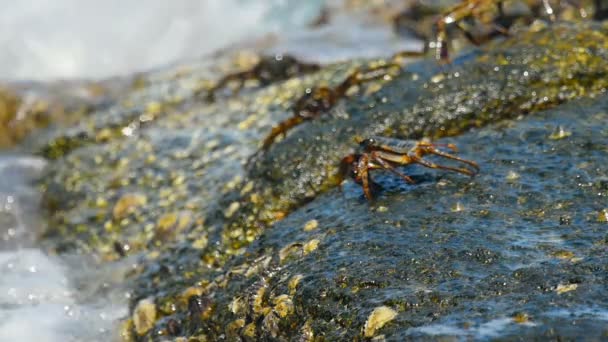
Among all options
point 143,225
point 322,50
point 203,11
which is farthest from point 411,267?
point 203,11

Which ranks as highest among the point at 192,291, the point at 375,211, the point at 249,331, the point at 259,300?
the point at 375,211

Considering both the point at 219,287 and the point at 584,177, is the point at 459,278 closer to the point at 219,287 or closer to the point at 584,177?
the point at 584,177

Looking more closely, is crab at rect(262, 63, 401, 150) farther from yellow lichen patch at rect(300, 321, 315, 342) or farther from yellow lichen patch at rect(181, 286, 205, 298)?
yellow lichen patch at rect(300, 321, 315, 342)

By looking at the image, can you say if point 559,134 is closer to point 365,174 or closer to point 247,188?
point 365,174

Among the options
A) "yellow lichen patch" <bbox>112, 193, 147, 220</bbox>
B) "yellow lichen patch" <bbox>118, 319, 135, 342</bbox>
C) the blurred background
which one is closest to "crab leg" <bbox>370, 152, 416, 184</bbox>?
"yellow lichen patch" <bbox>118, 319, 135, 342</bbox>

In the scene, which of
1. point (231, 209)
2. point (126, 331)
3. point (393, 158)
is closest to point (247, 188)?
point (231, 209)

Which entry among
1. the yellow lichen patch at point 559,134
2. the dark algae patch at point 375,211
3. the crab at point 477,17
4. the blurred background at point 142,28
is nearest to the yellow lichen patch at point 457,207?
the dark algae patch at point 375,211
